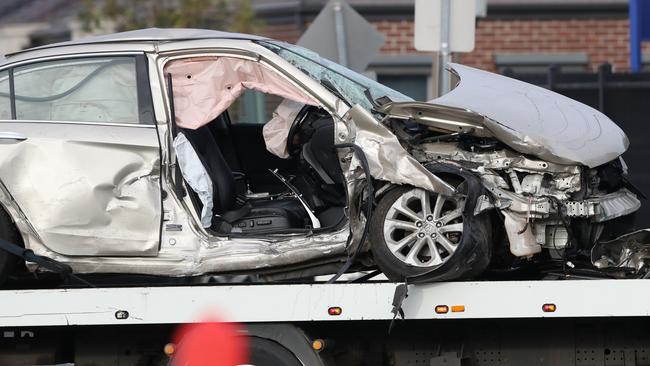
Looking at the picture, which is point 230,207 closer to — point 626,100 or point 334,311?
point 334,311

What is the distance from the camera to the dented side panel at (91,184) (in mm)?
7055

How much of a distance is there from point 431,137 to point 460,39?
3.62m

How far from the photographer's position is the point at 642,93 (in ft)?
37.8

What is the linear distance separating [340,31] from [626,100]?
280 cm

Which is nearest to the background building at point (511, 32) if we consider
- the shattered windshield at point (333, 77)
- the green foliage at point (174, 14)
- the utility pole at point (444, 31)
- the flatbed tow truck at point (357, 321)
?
the green foliage at point (174, 14)

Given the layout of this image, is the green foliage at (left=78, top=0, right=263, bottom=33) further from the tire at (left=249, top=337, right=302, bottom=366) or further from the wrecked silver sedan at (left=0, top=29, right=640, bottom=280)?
the tire at (left=249, top=337, right=302, bottom=366)

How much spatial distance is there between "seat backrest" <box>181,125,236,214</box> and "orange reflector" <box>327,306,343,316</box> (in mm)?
1003

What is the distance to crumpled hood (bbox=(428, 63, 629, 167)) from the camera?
680 cm

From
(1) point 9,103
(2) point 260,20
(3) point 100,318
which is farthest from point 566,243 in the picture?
(2) point 260,20

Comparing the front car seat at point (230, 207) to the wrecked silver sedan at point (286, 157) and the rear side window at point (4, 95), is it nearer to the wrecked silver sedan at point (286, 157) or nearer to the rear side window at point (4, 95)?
the wrecked silver sedan at point (286, 157)

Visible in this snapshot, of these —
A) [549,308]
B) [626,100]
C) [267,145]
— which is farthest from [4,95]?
[626,100]

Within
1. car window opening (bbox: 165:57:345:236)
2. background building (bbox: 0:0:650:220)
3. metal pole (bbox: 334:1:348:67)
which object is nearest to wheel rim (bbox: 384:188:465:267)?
car window opening (bbox: 165:57:345:236)

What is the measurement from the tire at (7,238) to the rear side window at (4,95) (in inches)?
23.4

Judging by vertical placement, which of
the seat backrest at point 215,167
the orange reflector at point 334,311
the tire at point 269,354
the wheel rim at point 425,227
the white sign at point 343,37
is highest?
the white sign at point 343,37
